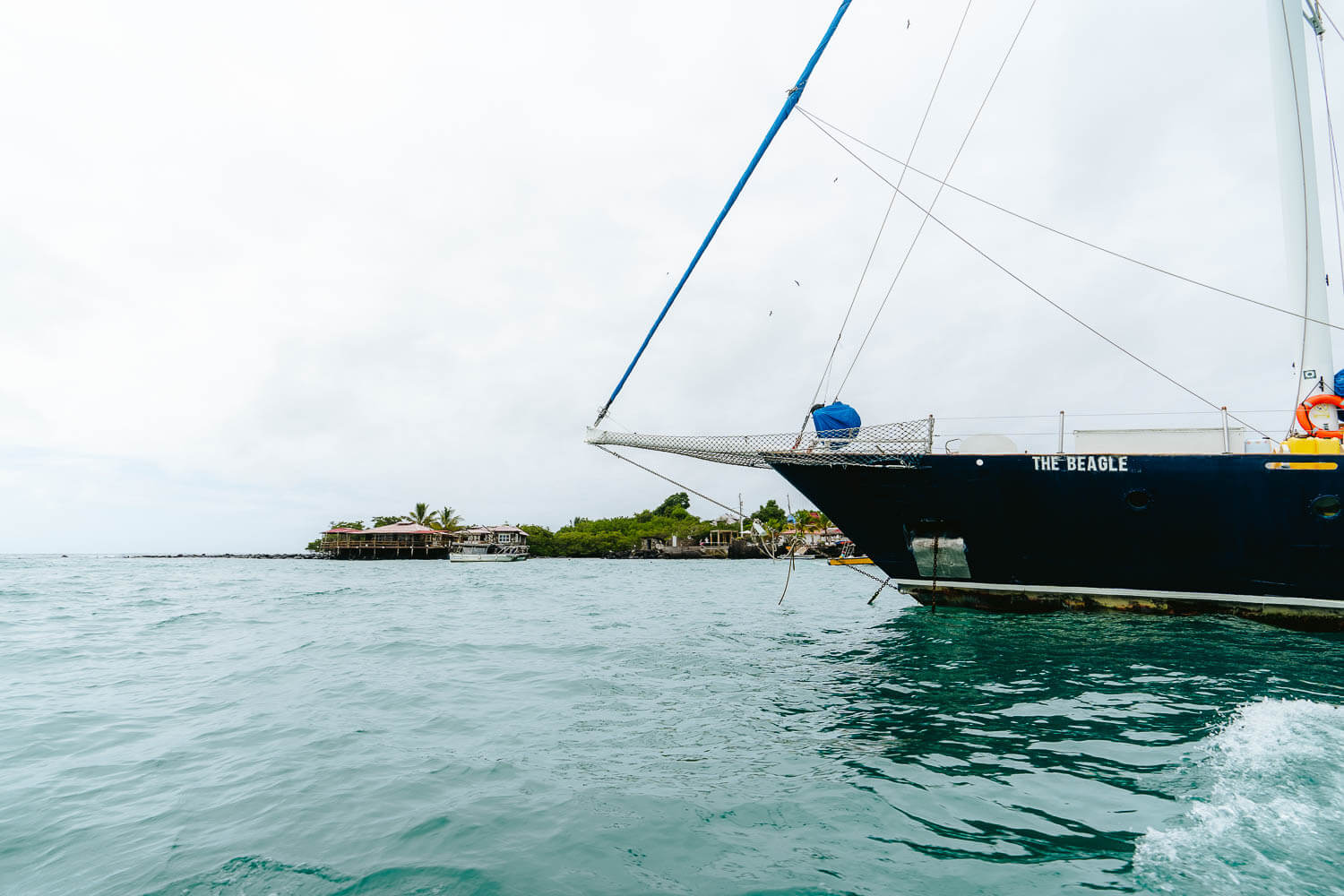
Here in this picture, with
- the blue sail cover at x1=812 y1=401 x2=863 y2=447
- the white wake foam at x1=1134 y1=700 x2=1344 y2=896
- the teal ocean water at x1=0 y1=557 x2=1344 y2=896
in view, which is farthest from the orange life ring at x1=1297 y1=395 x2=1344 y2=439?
the white wake foam at x1=1134 y1=700 x2=1344 y2=896

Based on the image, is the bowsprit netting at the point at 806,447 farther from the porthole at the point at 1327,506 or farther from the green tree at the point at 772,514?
the green tree at the point at 772,514

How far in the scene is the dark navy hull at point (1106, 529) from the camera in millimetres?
11742

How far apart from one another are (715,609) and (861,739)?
1418 cm

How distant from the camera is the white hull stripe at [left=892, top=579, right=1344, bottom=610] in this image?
11.9m

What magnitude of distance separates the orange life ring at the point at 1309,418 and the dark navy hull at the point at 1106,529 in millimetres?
1028

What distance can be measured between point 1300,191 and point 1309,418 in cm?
500

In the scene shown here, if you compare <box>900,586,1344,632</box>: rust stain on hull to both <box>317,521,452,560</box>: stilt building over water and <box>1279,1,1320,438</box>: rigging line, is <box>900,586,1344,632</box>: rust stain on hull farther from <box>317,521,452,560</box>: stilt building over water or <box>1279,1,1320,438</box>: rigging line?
<box>317,521,452,560</box>: stilt building over water

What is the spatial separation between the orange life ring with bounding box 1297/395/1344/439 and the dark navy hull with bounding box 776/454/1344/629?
1028 mm

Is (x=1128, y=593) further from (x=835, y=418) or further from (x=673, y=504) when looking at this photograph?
(x=673, y=504)

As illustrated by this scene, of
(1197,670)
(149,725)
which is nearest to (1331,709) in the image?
(1197,670)

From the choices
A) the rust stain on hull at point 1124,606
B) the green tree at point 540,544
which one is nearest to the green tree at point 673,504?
the green tree at point 540,544

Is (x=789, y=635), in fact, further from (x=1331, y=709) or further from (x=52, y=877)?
(x=52, y=877)

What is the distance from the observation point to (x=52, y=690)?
28.9 ft

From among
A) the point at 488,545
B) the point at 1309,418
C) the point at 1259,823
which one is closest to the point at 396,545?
the point at 488,545
